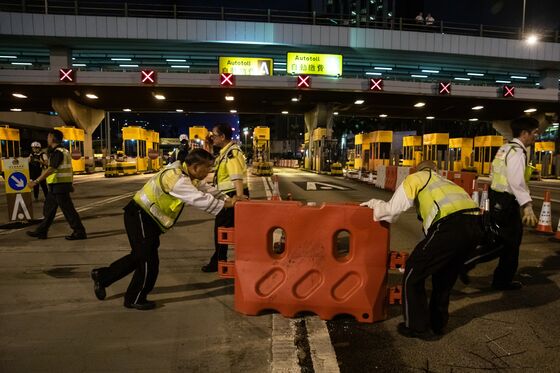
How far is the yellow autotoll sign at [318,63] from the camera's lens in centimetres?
2869

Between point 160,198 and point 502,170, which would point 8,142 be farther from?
point 502,170

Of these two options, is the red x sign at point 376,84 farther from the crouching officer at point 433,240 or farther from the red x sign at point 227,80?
the crouching officer at point 433,240

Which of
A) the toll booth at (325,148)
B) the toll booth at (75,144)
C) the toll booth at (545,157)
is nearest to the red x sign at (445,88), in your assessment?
the toll booth at (325,148)

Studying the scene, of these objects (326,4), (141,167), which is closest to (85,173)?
(141,167)

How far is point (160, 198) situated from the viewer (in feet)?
12.8

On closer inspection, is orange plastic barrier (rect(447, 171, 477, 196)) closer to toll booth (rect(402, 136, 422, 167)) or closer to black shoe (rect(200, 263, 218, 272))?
black shoe (rect(200, 263, 218, 272))

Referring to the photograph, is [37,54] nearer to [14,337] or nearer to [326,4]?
[14,337]

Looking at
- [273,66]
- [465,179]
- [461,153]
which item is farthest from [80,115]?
[461,153]

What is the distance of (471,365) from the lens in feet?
9.55

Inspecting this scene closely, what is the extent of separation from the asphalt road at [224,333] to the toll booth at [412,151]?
2916 centimetres

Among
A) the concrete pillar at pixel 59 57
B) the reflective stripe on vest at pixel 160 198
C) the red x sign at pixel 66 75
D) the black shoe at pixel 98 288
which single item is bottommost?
the black shoe at pixel 98 288

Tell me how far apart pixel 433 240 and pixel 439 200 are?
0.32m

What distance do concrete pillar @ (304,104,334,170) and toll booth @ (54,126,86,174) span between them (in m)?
16.8

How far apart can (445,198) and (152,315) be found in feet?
9.07
